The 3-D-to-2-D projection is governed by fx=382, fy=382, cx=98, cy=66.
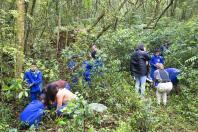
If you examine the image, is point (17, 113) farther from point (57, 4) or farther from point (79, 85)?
point (57, 4)

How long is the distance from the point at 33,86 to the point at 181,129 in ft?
14.5

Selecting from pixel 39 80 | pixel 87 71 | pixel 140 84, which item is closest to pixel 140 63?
pixel 140 84

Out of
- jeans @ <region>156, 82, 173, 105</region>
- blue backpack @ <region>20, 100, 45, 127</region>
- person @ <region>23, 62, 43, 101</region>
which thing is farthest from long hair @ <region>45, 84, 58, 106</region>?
jeans @ <region>156, 82, 173, 105</region>

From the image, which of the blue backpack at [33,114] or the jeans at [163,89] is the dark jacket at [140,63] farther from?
the blue backpack at [33,114]

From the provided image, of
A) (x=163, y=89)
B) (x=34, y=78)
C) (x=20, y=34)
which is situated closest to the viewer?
(x=20, y=34)

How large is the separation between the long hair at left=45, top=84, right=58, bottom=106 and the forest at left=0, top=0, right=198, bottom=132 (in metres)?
0.35

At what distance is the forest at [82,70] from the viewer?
876 centimetres

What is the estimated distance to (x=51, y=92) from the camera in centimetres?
901

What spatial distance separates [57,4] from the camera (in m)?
15.4

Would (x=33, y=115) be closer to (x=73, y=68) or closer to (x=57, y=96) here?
(x=57, y=96)

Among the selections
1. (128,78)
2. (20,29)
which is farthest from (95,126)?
(128,78)

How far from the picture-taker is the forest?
8.76 meters

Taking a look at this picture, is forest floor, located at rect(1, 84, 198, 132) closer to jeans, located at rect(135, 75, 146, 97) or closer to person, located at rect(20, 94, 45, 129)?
person, located at rect(20, 94, 45, 129)

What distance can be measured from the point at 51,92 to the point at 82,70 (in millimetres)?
2970
